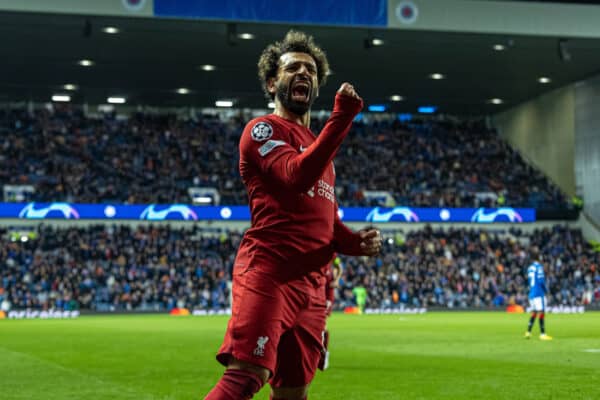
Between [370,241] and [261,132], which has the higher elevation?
[261,132]

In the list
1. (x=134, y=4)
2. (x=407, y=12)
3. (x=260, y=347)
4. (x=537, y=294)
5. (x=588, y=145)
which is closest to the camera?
(x=260, y=347)

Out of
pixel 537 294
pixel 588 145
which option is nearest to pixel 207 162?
pixel 588 145

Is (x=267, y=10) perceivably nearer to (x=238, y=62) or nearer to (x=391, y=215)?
(x=238, y=62)

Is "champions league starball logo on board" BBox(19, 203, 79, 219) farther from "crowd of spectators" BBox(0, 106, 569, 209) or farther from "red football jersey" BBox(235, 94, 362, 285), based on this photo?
"red football jersey" BBox(235, 94, 362, 285)

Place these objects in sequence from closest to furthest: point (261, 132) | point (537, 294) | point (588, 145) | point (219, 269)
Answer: point (261, 132) → point (537, 294) → point (219, 269) → point (588, 145)

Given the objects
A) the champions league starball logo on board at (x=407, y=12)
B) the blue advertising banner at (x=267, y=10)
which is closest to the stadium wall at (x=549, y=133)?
the champions league starball logo on board at (x=407, y=12)

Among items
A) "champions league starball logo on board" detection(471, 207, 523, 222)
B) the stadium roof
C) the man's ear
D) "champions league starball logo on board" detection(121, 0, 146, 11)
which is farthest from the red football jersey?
"champions league starball logo on board" detection(471, 207, 523, 222)

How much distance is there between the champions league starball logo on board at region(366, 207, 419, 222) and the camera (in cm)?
5722

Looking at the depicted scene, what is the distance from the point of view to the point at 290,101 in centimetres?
553

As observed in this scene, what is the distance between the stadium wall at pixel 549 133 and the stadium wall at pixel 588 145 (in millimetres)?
535

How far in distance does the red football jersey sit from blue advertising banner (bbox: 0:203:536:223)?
47837 millimetres

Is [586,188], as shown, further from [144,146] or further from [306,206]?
[306,206]

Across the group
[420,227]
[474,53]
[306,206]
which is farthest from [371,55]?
[306,206]

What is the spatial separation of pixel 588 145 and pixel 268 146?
54.9m
